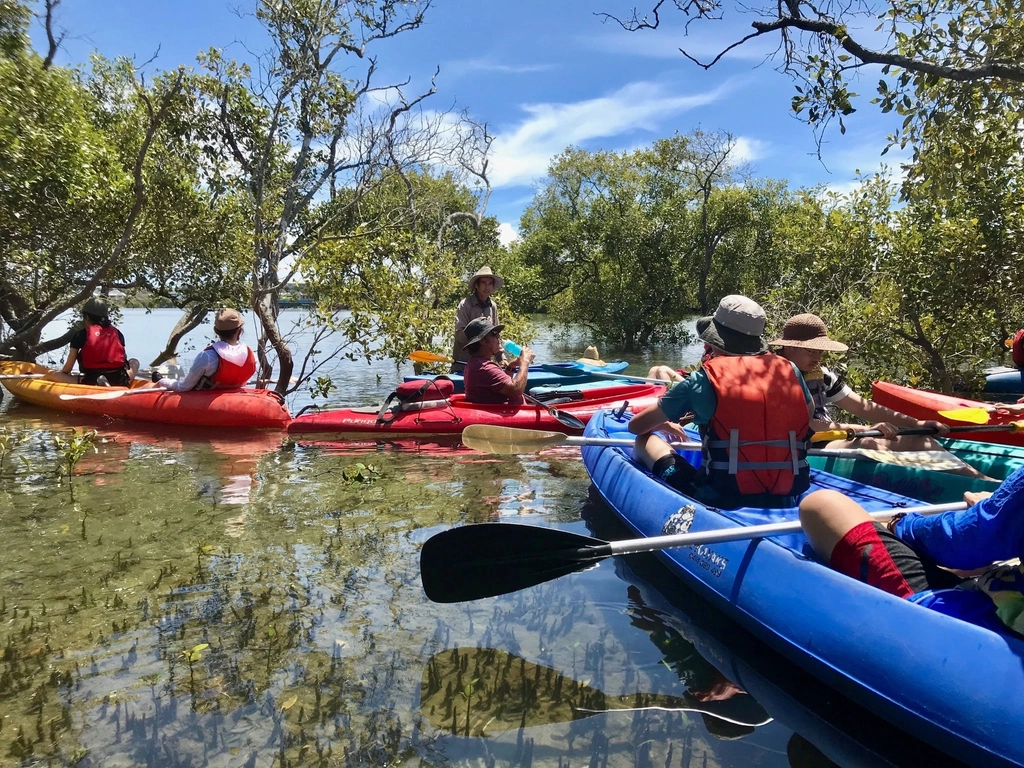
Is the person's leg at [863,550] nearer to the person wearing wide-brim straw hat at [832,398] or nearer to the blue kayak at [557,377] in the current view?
the person wearing wide-brim straw hat at [832,398]

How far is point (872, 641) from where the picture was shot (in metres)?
2.46

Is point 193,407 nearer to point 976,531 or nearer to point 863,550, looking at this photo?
point 863,550

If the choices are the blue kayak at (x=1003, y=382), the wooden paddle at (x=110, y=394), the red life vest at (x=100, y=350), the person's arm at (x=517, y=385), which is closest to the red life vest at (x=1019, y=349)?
the blue kayak at (x=1003, y=382)

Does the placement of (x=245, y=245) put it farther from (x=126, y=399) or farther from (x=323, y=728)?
(x=323, y=728)

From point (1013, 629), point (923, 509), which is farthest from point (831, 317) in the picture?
point (1013, 629)

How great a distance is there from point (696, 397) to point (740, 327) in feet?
1.69

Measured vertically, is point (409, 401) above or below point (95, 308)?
below

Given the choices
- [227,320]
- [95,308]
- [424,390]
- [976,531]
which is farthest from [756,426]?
[95,308]

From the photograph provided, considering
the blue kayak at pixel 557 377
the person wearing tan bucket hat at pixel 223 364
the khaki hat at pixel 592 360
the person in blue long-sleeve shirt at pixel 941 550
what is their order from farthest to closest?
the khaki hat at pixel 592 360 < the blue kayak at pixel 557 377 < the person wearing tan bucket hat at pixel 223 364 < the person in blue long-sleeve shirt at pixel 941 550

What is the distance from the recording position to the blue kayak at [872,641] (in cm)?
213

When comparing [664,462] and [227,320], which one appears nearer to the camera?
[664,462]

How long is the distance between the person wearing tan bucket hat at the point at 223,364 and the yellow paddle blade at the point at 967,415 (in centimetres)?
658

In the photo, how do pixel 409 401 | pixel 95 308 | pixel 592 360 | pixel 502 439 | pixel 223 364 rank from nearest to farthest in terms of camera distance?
pixel 502 439 < pixel 409 401 < pixel 223 364 < pixel 95 308 < pixel 592 360

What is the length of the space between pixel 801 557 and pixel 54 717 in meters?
2.91
